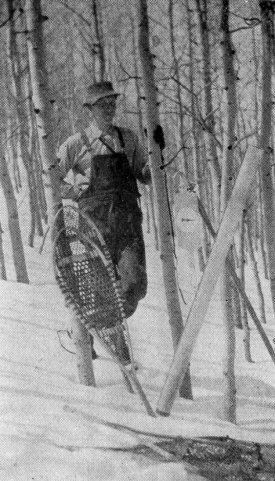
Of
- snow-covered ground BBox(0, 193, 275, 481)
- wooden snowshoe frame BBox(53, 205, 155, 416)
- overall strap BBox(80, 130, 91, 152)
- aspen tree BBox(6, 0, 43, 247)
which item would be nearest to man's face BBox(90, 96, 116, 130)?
overall strap BBox(80, 130, 91, 152)

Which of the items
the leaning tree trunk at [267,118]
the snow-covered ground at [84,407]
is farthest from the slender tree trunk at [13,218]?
the leaning tree trunk at [267,118]

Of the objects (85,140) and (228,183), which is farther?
(228,183)

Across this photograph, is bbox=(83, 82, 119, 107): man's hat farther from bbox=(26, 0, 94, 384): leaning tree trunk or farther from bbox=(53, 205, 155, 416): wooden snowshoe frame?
bbox=(53, 205, 155, 416): wooden snowshoe frame

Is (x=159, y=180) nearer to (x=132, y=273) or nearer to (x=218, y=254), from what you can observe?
(x=132, y=273)

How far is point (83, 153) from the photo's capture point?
331cm

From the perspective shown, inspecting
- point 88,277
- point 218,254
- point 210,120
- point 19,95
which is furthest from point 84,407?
point 19,95

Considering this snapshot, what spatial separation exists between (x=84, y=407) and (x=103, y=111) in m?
1.91

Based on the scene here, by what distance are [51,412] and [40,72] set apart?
6.08ft

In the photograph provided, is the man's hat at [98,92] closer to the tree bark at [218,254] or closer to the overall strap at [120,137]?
the overall strap at [120,137]

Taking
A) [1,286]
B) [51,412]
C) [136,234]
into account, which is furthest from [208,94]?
[51,412]

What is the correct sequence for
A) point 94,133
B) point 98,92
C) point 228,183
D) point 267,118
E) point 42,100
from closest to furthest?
point 42,100, point 98,92, point 94,133, point 228,183, point 267,118

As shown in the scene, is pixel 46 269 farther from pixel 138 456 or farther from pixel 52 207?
pixel 138 456

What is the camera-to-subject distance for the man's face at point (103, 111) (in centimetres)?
335

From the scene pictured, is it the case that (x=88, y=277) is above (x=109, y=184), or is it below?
below
